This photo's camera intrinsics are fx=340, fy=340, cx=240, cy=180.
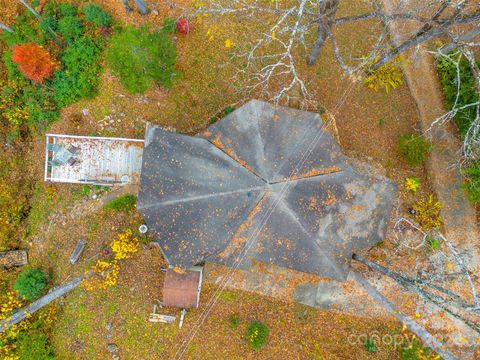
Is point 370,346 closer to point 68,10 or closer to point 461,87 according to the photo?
point 461,87

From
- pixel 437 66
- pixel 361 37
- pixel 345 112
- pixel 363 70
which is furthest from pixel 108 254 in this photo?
pixel 437 66

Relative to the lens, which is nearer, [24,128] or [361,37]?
[361,37]

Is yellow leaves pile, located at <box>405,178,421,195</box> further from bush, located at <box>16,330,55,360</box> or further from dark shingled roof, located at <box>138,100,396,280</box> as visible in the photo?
bush, located at <box>16,330,55,360</box>

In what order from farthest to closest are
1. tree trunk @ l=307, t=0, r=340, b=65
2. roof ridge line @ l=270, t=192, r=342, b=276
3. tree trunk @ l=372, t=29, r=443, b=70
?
roof ridge line @ l=270, t=192, r=342, b=276, tree trunk @ l=372, t=29, r=443, b=70, tree trunk @ l=307, t=0, r=340, b=65

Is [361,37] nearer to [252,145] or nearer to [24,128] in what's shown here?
[252,145]

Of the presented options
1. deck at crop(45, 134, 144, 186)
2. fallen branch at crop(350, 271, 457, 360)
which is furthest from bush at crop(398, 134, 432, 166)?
deck at crop(45, 134, 144, 186)

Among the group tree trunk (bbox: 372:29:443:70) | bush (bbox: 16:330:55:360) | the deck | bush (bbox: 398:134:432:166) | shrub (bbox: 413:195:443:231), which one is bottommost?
bush (bbox: 16:330:55:360)

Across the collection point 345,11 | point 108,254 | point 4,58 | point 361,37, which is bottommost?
point 108,254
